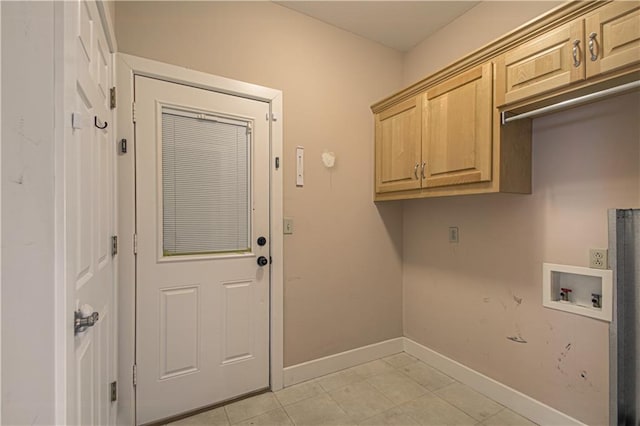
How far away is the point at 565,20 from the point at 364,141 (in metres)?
1.48

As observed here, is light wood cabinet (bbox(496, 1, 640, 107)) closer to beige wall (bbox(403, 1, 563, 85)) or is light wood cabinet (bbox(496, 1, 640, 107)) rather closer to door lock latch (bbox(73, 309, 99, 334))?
beige wall (bbox(403, 1, 563, 85))

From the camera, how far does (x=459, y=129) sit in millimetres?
1894

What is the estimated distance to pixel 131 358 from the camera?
1.75 meters

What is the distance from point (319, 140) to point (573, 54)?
1.58 metres

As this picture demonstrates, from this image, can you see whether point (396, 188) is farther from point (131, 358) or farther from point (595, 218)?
point (131, 358)

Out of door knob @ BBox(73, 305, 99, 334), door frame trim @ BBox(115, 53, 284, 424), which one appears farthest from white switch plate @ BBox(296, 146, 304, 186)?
door knob @ BBox(73, 305, 99, 334)

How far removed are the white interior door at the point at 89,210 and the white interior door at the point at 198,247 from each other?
0.70 feet

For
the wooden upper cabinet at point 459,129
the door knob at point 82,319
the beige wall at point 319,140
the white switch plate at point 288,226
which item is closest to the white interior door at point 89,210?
the door knob at point 82,319

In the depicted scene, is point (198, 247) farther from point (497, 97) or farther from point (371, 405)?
point (497, 97)

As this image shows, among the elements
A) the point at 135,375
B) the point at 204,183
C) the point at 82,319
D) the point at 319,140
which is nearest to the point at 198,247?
the point at 204,183

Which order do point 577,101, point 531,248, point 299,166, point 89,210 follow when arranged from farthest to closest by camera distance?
point 299,166 → point 531,248 → point 577,101 → point 89,210

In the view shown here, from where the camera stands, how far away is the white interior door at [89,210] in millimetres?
840

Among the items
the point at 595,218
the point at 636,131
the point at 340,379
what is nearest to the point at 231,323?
the point at 340,379

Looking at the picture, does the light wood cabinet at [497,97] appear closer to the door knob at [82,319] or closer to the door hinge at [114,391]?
the door knob at [82,319]
